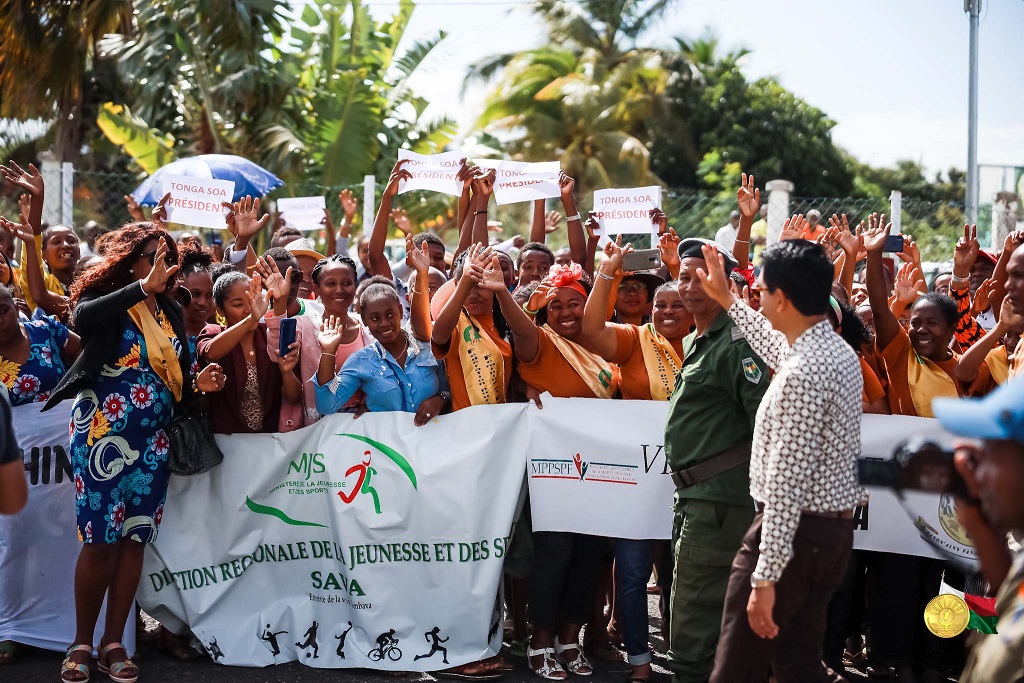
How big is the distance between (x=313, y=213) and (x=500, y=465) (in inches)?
182

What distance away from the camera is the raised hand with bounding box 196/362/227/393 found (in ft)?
17.4

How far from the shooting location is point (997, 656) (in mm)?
2582

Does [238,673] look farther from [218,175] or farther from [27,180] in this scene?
[218,175]

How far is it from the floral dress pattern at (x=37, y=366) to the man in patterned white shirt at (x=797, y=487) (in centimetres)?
374

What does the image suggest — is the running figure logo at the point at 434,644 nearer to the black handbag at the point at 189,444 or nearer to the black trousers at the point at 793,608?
the black handbag at the point at 189,444

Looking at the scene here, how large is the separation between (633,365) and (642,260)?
55 cm

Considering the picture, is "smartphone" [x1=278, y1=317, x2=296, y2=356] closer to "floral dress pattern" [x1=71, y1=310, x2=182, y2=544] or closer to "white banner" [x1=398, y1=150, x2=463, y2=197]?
"floral dress pattern" [x1=71, y1=310, x2=182, y2=544]

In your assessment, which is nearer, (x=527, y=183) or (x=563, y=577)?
(x=563, y=577)

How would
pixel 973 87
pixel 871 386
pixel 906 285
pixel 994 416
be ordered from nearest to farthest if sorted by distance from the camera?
pixel 994 416 < pixel 871 386 < pixel 906 285 < pixel 973 87

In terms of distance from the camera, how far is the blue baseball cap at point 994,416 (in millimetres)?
2273

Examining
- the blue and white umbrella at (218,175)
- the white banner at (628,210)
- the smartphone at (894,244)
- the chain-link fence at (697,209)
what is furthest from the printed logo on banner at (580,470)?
the blue and white umbrella at (218,175)

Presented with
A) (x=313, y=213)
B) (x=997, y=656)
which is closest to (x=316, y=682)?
(x=997, y=656)

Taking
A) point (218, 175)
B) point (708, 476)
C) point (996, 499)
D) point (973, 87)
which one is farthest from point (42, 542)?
point (973, 87)

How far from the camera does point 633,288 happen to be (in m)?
5.84
